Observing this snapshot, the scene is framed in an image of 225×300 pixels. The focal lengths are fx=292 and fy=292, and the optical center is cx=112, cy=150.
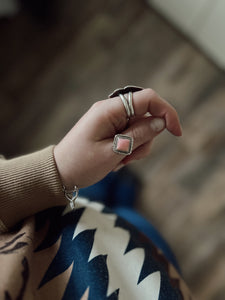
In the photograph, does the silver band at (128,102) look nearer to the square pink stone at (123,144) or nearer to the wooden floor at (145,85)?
the square pink stone at (123,144)

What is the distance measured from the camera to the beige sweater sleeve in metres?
0.53

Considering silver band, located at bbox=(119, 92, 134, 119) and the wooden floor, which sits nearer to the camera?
silver band, located at bbox=(119, 92, 134, 119)

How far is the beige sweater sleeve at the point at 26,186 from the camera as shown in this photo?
1.75ft

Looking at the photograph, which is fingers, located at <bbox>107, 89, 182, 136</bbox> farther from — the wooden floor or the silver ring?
the wooden floor

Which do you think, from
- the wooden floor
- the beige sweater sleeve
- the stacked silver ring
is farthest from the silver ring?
the wooden floor

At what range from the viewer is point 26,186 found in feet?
1.76

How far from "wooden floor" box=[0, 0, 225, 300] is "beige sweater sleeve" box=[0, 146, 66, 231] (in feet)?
2.03

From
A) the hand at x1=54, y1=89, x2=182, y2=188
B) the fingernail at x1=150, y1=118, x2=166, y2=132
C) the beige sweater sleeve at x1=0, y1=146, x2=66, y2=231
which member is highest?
the fingernail at x1=150, y1=118, x2=166, y2=132

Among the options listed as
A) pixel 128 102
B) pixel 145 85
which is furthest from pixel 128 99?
pixel 145 85

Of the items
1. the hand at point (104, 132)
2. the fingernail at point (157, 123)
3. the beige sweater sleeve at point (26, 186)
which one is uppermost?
the fingernail at point (157, 123)

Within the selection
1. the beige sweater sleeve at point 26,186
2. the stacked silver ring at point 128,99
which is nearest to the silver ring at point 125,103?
the stacked silver ring at point 128,99

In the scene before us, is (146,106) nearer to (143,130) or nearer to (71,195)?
(143,130)

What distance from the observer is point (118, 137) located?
519 millimetres

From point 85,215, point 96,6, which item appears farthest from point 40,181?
point 96,6
